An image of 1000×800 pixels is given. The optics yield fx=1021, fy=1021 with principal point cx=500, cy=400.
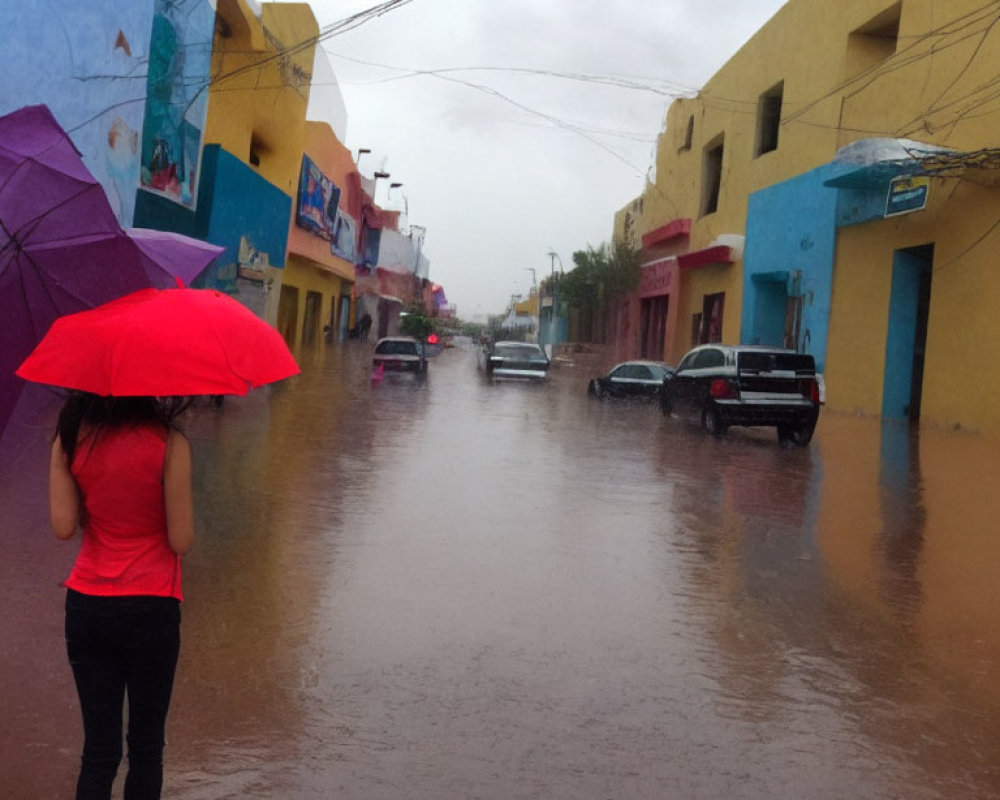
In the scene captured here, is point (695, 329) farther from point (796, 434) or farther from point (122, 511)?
point (122, 511)

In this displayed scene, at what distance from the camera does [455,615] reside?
557 centimetres

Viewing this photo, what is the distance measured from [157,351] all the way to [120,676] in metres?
0.92

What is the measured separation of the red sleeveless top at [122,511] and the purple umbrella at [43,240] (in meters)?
0.80

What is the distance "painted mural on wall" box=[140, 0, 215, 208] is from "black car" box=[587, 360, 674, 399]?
11275mm

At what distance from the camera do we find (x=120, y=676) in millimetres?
2834

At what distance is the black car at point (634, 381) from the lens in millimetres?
→ 26234

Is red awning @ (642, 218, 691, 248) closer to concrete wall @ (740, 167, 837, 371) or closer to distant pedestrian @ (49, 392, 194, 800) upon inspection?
concrete wall @ (740, 167, 837, 371)

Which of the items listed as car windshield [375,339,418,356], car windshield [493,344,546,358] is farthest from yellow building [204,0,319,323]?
car windshield [493,344,546,358]

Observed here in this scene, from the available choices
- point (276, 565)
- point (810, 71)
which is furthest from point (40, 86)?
point (810, 71)

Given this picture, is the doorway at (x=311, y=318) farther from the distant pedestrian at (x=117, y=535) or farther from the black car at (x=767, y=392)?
the distant pedestrian at (x=117, y=535)

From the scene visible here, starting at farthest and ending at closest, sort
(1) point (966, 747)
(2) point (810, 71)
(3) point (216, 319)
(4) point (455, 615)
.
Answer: (2) point (810, 71), (4) point (455, 615), (1) point (966, 747), (3) point (216, 319)

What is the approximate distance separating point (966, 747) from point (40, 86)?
14809 mm

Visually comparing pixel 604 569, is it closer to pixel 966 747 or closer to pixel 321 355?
pixel 966 747

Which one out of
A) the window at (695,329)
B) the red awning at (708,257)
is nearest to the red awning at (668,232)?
the red awning at (708,257)
